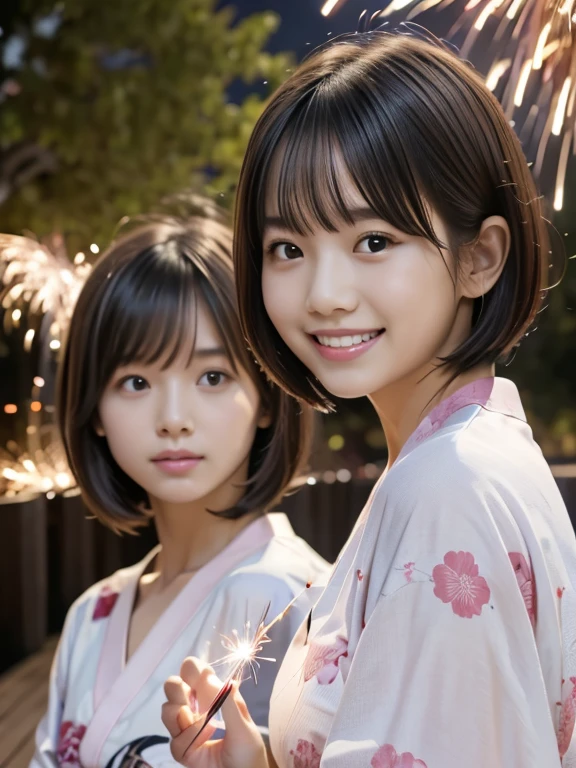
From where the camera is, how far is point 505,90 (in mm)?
1145

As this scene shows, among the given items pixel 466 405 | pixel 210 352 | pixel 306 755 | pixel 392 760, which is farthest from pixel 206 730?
pixel 210 352

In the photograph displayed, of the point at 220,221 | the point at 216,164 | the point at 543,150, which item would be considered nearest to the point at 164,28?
the point at 216,164

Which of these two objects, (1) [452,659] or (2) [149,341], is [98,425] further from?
(1) [452,659]

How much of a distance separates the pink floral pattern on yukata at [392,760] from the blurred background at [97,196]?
44.6 inches

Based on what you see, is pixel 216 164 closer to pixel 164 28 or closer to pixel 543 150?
pixel 164 28

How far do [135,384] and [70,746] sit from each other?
53 centimetres

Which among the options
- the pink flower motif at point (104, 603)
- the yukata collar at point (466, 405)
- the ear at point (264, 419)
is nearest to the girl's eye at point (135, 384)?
the ear at point (264, 419)

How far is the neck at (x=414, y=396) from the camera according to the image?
954mm

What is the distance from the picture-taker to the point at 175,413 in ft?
4.58

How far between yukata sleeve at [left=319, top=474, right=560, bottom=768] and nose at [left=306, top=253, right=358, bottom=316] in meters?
0.20

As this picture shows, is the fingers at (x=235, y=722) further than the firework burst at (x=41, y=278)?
No

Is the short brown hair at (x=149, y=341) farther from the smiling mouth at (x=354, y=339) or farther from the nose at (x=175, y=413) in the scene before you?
the smiling mouth at (x=354, y=339)

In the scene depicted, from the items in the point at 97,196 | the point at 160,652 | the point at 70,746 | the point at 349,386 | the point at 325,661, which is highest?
the point at 97,196

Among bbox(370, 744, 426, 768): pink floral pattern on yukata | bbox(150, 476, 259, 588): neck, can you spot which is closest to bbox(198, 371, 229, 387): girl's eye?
bbox(150, 476, 259, 588): neck
